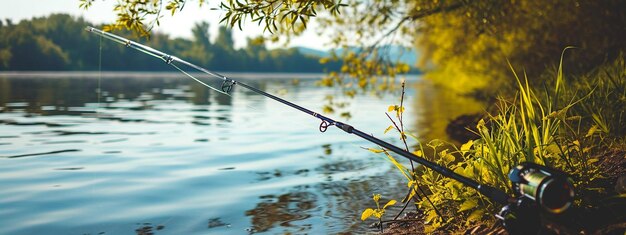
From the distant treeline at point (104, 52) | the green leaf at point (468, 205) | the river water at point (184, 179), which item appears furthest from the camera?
the distant treeline at point (104, 52)

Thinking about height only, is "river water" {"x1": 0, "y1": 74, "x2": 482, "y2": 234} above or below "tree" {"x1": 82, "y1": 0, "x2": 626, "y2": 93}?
below

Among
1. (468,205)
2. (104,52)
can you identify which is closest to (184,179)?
(468,205)

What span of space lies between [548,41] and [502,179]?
1719 cm

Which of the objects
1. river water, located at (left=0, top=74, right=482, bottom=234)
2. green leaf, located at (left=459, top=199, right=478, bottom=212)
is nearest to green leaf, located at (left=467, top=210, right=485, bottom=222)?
green leaf, located at (left=459, top=199, right=478, bottom=212)

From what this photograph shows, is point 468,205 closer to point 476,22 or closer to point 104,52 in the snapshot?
point 476,22

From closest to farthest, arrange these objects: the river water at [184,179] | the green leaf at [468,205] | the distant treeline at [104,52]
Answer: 1. the green leaf at [468,205]
2. the river water at [184,179]
3. the distant treeline at [104,52]

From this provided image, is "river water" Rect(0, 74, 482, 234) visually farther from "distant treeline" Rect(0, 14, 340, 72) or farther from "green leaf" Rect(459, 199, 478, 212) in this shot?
"distant treeline" Rect(0, 14, 340, 72)

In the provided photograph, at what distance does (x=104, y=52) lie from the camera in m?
124

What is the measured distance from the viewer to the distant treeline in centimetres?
11062

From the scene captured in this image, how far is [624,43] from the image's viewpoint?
1443cm

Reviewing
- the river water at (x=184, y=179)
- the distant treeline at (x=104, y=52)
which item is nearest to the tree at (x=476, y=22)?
the river water at (x=184, y=179)

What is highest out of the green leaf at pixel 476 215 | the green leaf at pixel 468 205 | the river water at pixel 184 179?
the green leaf at pixel 468 205

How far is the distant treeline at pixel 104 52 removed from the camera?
110625mm

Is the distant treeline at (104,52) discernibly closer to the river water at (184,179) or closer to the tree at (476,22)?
the tree at (476,22)
